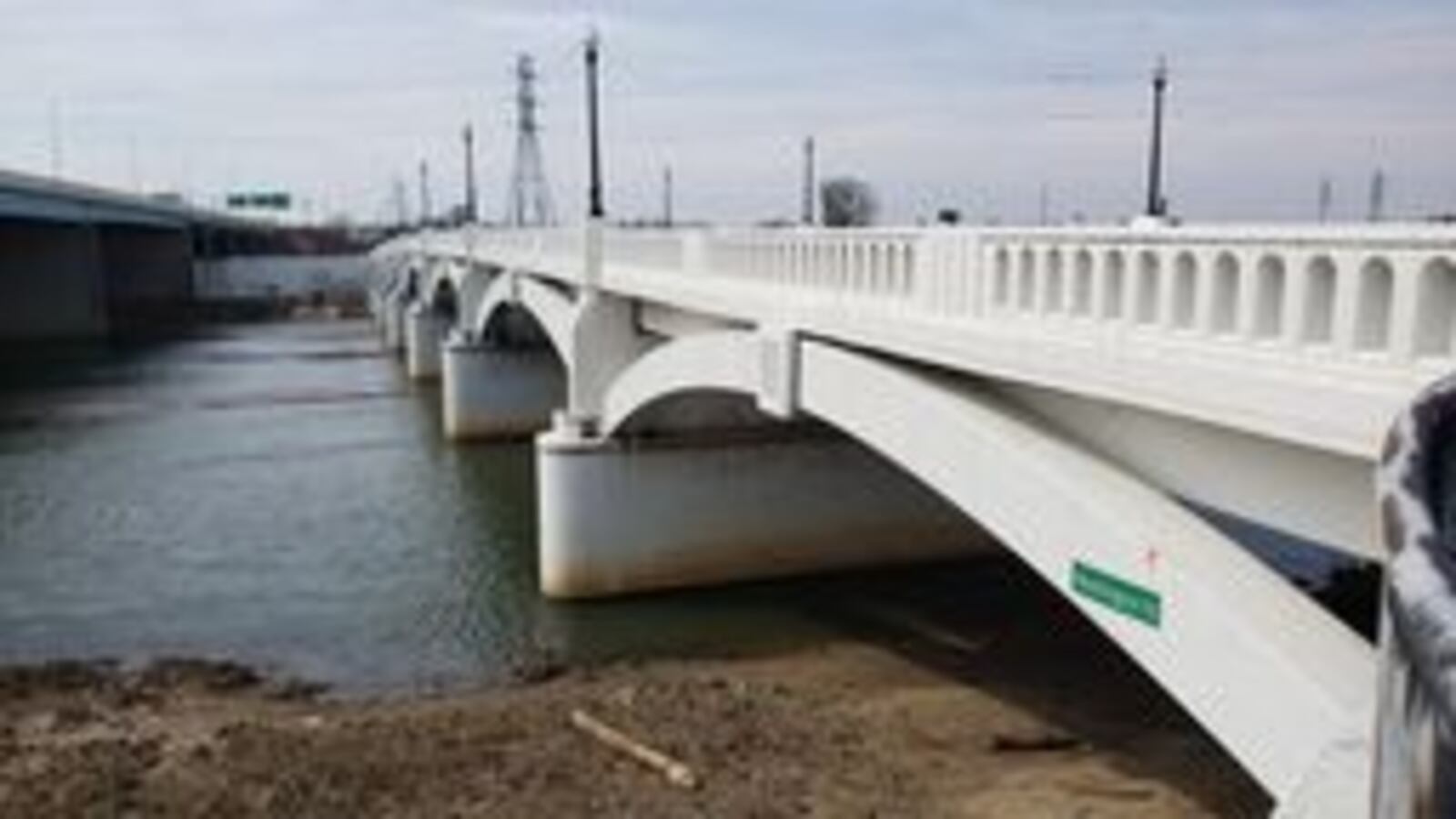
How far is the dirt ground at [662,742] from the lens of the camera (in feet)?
45.4

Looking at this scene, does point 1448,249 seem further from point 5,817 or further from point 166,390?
point 166,390

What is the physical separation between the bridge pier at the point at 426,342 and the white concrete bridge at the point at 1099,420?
1458 inches

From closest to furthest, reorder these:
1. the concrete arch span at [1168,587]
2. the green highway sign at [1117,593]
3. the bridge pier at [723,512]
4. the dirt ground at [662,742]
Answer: the concrete arch span at [1168,587] → the green highway sign at [1117,593] → the dirt ground at [662,742] → the bridge pier at [723,512]

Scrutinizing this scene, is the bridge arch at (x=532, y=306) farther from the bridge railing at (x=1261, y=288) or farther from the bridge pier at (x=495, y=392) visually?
the bridge railing at (x=1261, y=288)

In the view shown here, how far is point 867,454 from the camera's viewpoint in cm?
2406

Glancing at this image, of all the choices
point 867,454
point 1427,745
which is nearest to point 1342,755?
point 1427,745

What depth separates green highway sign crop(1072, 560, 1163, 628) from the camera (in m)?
9.62

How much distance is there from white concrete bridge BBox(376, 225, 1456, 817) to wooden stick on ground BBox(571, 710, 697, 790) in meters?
3.36

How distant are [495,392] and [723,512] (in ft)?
69.4

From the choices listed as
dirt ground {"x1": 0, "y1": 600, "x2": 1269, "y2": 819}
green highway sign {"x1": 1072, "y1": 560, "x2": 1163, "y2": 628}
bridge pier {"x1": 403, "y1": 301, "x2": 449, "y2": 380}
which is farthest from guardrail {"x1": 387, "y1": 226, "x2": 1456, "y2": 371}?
bridge pier {"x1": 403, "y1": 301, "x2": 449, "y2": 380}

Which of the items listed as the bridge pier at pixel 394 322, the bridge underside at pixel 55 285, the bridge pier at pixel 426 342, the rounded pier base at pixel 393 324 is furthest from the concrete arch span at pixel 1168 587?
the bridge underside at pixel 55 285

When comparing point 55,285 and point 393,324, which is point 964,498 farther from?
point 55,285

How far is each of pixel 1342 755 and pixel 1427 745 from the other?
4957mm

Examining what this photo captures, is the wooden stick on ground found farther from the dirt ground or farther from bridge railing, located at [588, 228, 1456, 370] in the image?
bridge railing, located at [588, 228, 1456, 370]
